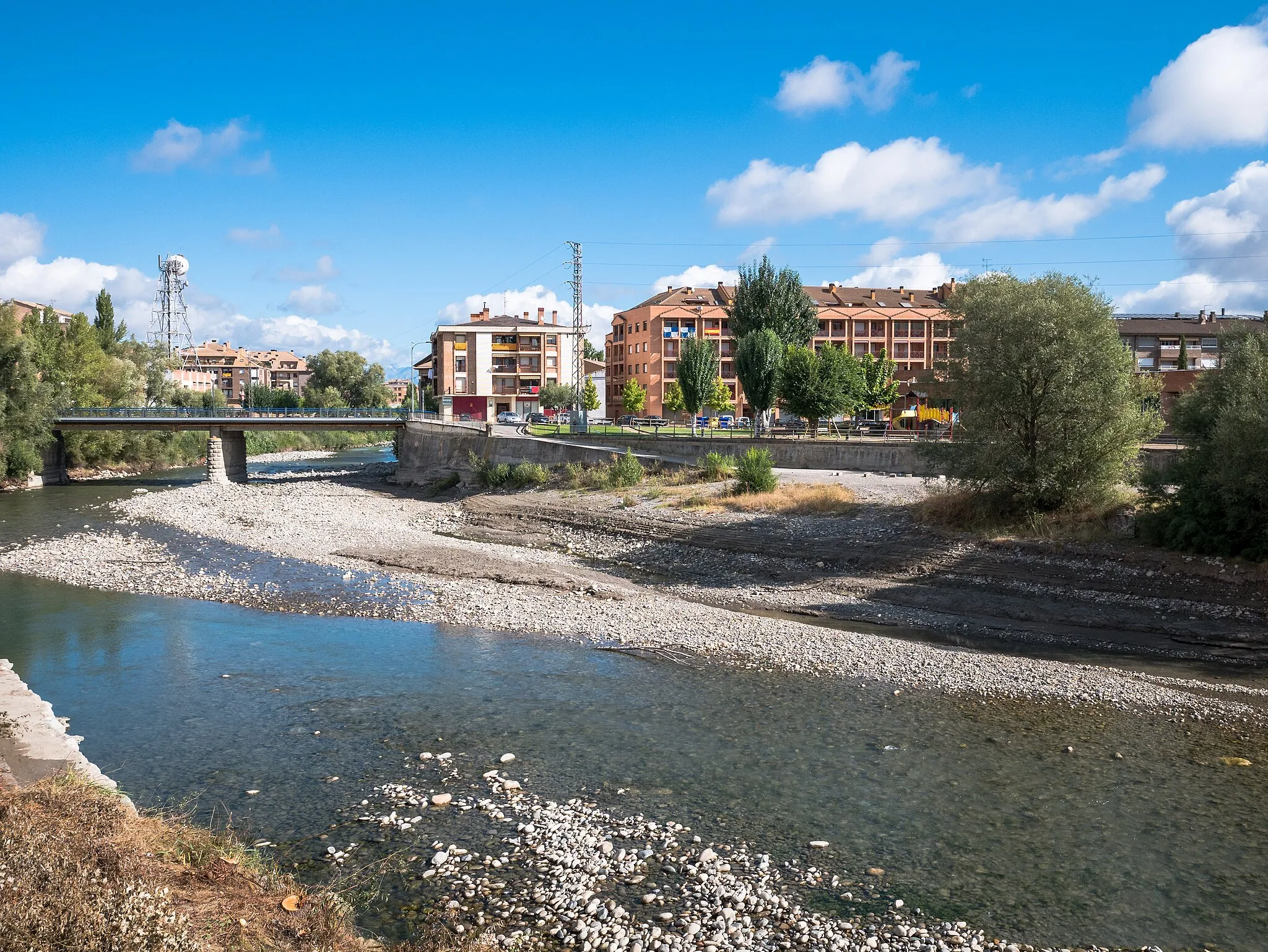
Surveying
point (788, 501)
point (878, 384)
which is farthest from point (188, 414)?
point (878, 384)

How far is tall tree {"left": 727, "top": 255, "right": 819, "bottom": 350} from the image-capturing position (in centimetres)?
7169

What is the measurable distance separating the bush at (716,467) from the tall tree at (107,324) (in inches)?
2645

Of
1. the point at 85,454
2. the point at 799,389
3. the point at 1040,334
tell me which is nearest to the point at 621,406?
the point at 799,389

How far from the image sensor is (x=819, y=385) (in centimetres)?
6059

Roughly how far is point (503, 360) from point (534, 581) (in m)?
88.2

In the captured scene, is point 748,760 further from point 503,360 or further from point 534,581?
point 503,360

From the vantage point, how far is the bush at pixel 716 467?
148 feet

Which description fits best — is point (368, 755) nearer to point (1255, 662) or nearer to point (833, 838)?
point (833, 838)

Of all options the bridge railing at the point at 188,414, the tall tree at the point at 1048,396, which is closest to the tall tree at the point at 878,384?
the bridge railing at the point at 188,414

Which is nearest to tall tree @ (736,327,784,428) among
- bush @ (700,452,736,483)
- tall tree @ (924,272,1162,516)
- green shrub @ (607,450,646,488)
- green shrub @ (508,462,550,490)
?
bush @ (700,452,736,483)

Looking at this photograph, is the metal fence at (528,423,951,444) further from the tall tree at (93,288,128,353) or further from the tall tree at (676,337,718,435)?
the tall tree at (93,288,128,353)

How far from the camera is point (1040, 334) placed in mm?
29797

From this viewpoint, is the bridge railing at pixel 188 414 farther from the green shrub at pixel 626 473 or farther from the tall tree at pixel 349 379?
the tall tree at pixel 349 379

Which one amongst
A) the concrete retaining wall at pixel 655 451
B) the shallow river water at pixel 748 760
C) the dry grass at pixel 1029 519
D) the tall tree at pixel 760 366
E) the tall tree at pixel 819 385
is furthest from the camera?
the tall tree at pixel 760 366
